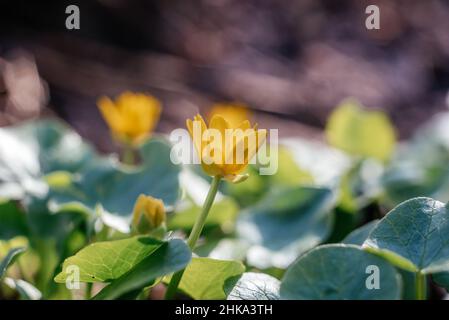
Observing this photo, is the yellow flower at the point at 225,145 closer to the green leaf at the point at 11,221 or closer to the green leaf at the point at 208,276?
the green leaf at the point at 208,276

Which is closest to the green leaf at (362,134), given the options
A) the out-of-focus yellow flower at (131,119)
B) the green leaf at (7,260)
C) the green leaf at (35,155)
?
the out-of-focus yellow flower at (131,119)

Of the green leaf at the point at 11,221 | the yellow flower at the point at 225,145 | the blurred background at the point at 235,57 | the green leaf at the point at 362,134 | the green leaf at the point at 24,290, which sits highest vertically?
the blurred background at the point at 235,57

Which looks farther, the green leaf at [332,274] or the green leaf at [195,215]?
the green leaf at [195,215]

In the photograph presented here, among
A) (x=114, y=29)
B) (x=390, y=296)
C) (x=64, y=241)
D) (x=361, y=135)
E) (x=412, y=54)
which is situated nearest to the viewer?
(x=390, y=296)

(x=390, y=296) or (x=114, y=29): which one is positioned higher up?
(x=114, y=29)

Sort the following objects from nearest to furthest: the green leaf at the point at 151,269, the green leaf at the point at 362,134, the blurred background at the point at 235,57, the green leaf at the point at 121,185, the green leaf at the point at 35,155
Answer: the green leaf at the point at 151,269 < the green leaf at the point at 121,185 < the green leaf at the point at 35,155 < the green leaf at the point at 362,134 < the blurred background at the point at 235,57
